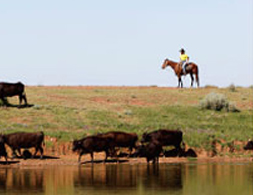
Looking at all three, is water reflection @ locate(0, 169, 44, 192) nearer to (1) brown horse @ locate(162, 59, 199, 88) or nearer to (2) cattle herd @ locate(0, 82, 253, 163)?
(2) cattle herd @ locate(0, 82, 253, 163)

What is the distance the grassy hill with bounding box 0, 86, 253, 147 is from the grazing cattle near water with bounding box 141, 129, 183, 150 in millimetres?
1468

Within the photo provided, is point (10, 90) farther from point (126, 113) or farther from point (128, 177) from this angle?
point (128, 177)

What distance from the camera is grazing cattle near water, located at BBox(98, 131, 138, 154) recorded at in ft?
97.0

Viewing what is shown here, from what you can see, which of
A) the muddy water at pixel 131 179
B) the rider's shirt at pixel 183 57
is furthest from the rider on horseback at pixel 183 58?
the muddy water at pixel 131 179

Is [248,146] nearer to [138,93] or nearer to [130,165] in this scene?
[130,165]

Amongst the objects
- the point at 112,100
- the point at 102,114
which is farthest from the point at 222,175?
the point at 112,100

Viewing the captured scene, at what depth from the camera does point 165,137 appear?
3055cm

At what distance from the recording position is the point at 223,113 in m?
41.0

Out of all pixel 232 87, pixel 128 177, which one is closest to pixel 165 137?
pixel 128 177

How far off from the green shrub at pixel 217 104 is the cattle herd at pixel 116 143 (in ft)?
31.8

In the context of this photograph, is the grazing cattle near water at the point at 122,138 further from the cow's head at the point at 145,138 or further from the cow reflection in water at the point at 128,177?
the cow reflection in water at the point at 128,177

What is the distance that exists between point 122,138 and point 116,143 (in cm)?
39

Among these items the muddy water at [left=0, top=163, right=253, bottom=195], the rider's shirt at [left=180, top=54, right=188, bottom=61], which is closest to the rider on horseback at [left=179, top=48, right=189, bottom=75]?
the rider's shirt at [left=180, top=54, right=188, bottom=61]

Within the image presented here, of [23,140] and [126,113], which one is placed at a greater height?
[126,113]
